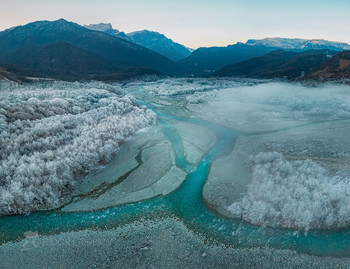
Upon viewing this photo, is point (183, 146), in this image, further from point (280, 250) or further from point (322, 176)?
point (280, 250)

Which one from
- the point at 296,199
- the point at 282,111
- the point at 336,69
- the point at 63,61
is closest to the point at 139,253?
the point at 296,199

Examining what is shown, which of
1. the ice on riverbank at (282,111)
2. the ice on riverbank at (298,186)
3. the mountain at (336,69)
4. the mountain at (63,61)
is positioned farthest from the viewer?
the mountain at (63,61)

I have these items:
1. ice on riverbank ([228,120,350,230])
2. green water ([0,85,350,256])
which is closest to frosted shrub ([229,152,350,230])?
ice on riverbank ([228,120,350,230])

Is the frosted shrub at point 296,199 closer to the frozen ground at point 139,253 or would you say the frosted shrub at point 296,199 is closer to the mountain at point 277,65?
the frozen ground at point 139,253

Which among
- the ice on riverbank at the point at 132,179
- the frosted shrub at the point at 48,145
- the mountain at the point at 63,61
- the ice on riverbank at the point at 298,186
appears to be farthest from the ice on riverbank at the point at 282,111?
the mountain at the point at 63,61

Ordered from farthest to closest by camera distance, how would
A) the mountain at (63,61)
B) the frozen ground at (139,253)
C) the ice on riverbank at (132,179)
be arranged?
the mountain at (63,61)
the ice on riverbank at (132,179)
the frozen ground at (139,253)

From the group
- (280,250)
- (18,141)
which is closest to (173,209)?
(280,250)
